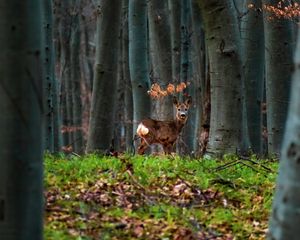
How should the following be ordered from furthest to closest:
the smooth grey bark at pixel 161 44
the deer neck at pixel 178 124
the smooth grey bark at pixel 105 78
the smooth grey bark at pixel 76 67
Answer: the smooth grey bark at pixel 76 67 → the smooth grey bark at pixel 161 44 → the deer neck at pixel 178 124 → the smooth grey bark at pixel 105 78

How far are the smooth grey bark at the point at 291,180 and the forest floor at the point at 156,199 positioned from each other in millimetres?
2036

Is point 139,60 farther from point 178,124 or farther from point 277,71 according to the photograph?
point 277,71

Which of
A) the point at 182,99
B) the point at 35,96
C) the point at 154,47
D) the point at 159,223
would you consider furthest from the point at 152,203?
the point at 182,99

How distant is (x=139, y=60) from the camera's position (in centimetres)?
1597

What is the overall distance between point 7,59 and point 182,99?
56.7 ft

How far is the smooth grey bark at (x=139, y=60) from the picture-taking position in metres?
16.0

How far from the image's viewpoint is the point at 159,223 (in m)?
6.36

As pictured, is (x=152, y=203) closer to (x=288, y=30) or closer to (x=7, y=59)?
(x=7, y=59)

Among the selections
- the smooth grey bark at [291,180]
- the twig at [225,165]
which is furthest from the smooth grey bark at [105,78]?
the smooth grey bark at [291,180]

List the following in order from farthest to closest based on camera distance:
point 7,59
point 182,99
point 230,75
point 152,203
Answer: point 182,99 < point 230,75 < point 152,203 < point 7,59

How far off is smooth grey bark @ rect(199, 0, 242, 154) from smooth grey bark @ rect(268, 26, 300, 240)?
19.4 ft

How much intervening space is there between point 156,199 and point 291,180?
3211mm

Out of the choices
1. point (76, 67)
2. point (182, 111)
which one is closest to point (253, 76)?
point (182, 111)

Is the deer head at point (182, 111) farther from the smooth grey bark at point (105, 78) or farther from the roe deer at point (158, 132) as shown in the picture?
the smooth grey bark at point (105, 78)
